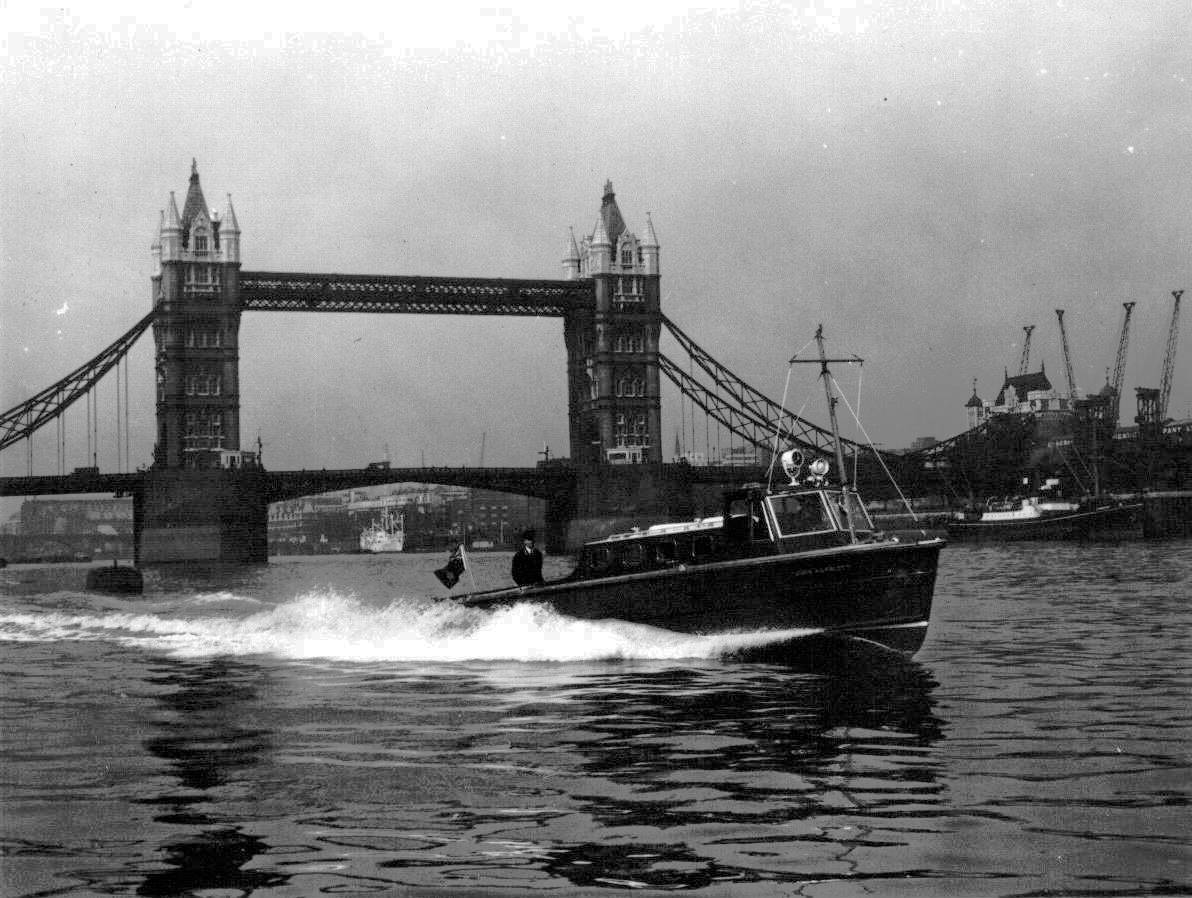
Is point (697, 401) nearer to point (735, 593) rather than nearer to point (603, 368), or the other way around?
point (603, 368)

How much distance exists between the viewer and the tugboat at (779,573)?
22391 mm

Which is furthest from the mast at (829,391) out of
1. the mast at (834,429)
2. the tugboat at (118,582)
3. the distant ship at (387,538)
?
the distant ship at (387,538)

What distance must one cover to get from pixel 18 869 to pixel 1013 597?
33652 mm

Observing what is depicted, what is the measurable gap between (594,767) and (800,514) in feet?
34.2

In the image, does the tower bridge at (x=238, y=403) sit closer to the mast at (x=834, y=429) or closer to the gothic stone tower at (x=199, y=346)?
the gothic stone tower at (x=199, y=346)

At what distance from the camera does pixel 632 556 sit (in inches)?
945

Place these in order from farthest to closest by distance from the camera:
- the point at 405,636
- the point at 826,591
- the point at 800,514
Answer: the point at 405,636
the point at 800,514
the point at 826,591

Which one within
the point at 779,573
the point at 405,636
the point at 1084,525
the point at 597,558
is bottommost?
the point at 405,636

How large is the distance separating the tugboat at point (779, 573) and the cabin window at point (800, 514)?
15 mm

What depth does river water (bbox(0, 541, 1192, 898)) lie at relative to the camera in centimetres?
930

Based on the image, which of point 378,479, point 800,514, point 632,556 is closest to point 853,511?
point 800,514

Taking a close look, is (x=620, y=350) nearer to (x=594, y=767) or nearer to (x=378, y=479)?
(x=378, y=479)

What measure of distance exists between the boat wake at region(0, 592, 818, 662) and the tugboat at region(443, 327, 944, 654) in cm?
28

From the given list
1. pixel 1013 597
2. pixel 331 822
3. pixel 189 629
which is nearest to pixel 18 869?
pixel 331 822
